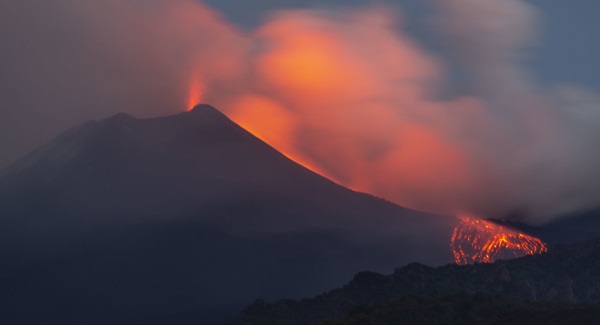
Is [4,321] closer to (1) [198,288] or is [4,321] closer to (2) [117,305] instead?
(2) [117,305]

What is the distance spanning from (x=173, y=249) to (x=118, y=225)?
10418 millimetres

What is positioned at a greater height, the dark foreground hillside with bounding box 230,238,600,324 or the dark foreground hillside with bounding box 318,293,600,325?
the dark foreground hillside with bounding box 230,238,600,324

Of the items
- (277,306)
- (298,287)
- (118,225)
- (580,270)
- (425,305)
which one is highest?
(118,225)

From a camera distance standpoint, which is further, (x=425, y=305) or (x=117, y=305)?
(x=117, y=305)

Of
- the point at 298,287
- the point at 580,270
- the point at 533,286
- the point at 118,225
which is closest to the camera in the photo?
the point at 533,286

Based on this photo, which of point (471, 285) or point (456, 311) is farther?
point (471, 285)

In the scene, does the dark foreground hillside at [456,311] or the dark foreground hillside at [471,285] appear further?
the dark foreground hillside at [471,285]

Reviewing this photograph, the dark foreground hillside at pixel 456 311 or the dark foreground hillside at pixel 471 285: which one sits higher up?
the dark foreground hillside at pixel 471 285

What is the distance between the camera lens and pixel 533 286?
8381cm

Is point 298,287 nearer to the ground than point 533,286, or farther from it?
farther from it

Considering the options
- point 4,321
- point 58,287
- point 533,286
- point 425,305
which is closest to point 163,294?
point 58,287

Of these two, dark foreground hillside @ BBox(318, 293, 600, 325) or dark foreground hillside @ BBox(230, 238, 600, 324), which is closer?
dark foreground hillside @ BBox(318, 293, 600, 325)

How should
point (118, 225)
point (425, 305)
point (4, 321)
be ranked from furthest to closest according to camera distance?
point (118, 225), point (4, 321), point (425, 305)

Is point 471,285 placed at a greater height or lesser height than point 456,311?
greater
